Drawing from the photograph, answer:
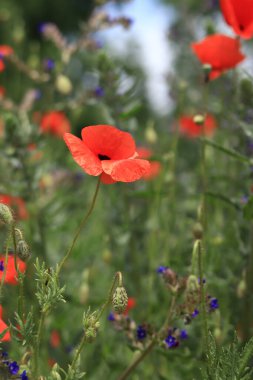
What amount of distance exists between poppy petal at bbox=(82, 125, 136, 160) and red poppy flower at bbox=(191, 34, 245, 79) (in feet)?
1.04

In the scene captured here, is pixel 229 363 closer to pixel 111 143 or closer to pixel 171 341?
pixel 171 341

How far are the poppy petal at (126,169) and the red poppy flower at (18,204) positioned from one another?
0.85 metres

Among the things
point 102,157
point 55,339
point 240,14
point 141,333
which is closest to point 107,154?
point 102,157

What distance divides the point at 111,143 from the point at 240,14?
39cm

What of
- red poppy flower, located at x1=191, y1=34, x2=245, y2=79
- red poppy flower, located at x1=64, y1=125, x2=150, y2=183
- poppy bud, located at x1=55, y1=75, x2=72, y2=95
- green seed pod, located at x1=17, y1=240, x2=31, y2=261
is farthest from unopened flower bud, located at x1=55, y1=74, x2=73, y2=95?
green seed pod, located at x1=17, y1=240, x2=31, y2=261

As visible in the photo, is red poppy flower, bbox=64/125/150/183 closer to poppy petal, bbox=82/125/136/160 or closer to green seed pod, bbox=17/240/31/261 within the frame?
poppy petal, bbox=82/125/136/160

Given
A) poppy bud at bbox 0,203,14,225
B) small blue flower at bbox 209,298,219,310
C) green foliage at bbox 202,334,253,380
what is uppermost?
poppy bud at bbox 0,203,14,225

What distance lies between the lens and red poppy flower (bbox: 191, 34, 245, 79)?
112 cm

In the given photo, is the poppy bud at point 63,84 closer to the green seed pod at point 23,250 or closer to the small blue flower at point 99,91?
the small blue flower at point 99,91

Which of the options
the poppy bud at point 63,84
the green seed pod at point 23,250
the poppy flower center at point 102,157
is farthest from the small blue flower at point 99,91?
the green seed pod at point 23,250

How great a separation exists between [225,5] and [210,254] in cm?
49

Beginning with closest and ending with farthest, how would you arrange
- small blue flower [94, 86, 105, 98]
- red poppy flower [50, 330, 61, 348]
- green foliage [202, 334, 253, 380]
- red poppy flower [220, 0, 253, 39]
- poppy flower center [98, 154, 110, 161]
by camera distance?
green foliage [202, 334, 253, 380]
poppy flower center [98, 154, 110, 161]
red poppy flower [220, 0, 253, 39]
red poppy flower [50, 330, 61, 348]
small blue flower [94, 86, 105, 98]

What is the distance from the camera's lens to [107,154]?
35.2 inches

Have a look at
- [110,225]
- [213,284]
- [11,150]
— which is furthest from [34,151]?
[213,284]
